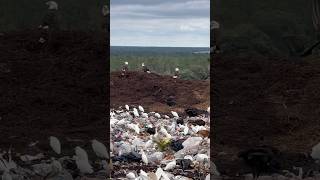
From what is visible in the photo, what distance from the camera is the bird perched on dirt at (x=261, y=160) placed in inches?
196

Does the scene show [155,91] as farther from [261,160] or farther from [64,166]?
[64,166]

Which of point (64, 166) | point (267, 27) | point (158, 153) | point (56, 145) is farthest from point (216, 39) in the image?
point (64, 166)

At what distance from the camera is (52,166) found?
4523mm

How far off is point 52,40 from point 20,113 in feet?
3.44

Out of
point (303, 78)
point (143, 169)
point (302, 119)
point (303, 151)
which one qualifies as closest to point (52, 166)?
point (143, 169)

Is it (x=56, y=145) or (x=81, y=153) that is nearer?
(x=81, y=153)

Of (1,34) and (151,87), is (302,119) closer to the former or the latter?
(1,34)

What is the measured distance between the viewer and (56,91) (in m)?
5.40

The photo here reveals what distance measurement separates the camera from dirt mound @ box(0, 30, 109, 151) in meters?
4.97

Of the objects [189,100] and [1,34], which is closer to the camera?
[1,34]

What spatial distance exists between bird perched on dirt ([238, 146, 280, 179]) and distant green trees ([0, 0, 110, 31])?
5.34 ft

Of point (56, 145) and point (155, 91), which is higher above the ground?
point (56, 145)

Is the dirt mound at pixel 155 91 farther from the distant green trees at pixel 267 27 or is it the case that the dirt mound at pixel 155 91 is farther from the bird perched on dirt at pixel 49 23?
the bird perched on dirt at pixel 49 23

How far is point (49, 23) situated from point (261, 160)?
2.60 m
